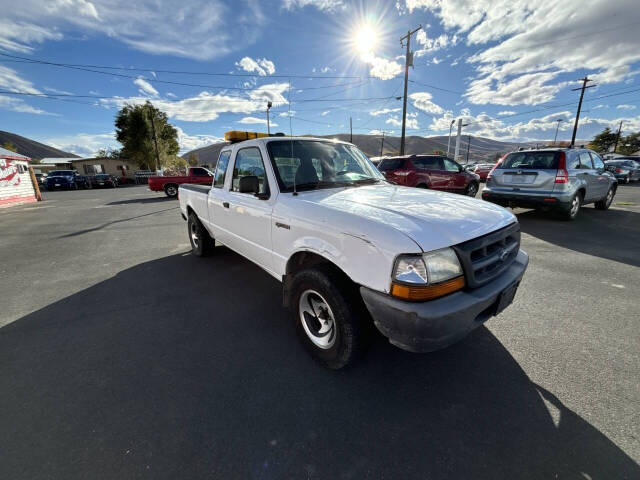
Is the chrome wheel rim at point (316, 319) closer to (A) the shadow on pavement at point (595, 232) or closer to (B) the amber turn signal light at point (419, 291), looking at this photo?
(B) the amber turn signal light at point (419, 291)

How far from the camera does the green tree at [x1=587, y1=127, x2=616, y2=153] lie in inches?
2179

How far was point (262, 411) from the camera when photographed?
74.0 inches

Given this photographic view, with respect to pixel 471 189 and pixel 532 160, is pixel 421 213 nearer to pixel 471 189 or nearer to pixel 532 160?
pixel 532 160

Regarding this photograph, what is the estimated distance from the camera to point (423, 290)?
1.65 m

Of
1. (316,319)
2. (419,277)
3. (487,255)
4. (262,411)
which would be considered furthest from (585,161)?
(262,411)

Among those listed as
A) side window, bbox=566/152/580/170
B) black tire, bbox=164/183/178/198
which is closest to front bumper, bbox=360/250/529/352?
side window, bbox=566/152/580/170

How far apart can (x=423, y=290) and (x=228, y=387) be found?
1.61 m

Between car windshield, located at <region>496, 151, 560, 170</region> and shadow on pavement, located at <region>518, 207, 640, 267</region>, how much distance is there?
1.43 m

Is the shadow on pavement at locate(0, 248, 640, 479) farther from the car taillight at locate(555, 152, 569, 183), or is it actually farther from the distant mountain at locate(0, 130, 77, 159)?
the distant mountain at locate(0, 130, 77, 159)

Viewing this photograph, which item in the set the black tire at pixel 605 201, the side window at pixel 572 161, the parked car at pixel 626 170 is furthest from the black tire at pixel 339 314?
the parked car at pixel 626 170

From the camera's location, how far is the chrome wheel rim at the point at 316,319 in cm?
229

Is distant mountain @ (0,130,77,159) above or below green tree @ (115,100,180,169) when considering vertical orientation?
above

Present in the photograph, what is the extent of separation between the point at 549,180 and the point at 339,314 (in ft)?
23.1

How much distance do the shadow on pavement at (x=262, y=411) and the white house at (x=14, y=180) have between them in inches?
697
